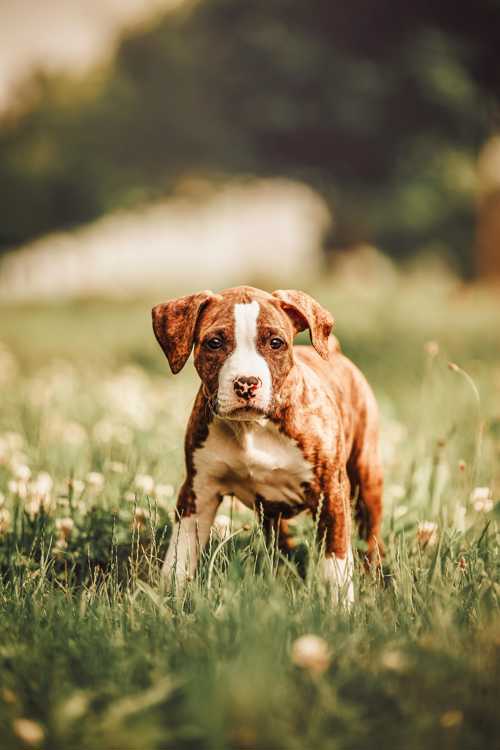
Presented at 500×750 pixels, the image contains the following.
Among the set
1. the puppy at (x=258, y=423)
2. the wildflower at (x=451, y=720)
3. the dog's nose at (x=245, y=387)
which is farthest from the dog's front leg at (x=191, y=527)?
the wildflower at (x=451, y=720)

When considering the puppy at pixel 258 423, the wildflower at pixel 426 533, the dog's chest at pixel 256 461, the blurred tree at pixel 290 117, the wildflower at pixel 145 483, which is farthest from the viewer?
the blurred tree at pixel 290 117

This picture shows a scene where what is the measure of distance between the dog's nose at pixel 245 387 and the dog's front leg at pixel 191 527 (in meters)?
0.62

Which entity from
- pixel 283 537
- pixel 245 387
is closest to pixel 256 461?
pixel 245 387

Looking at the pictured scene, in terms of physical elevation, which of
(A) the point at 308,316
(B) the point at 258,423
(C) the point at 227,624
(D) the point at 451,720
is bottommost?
(D) the point at 451,720

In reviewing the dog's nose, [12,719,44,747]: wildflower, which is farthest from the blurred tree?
[12,719,44,747]: wildflower

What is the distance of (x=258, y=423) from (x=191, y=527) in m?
0.55

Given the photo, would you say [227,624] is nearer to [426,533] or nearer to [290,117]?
[426,533]

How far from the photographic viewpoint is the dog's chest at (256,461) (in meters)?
3.20

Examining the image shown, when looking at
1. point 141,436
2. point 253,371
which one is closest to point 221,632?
point 253,371

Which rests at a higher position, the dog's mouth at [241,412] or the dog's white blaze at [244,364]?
the dog's white blaze at [244,364]

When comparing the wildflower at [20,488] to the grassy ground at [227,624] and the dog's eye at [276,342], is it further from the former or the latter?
the dog's eye at [276,342]

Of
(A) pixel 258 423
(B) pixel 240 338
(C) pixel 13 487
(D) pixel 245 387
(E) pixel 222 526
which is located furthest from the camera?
(C) pixel 13 487

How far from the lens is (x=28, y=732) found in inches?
79.3

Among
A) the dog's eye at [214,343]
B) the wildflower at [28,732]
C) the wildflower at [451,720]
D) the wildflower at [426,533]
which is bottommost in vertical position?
the wildflower at [28,732]
